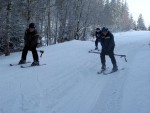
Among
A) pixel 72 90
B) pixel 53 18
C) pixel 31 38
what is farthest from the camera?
pixel 53 18

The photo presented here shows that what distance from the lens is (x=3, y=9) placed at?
80.2ft

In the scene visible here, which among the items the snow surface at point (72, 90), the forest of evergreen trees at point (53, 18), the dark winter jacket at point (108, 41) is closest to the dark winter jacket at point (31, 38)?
the snow surface at point (72, 90)

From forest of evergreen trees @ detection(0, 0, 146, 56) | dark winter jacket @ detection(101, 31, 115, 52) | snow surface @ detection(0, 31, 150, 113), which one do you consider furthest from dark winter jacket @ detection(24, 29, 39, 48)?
forest of evergreen trees @ detection(0, 0, 146, 56)

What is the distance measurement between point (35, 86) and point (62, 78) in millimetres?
1553

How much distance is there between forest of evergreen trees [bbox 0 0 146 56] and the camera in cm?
2375

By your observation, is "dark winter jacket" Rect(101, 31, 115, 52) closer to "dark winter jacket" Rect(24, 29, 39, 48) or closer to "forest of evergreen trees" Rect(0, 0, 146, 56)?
"dark winter jacket" Rect(24, 29, 39, 48)

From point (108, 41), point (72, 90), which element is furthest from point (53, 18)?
point (72, 90)

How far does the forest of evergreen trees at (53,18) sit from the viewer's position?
23.8m

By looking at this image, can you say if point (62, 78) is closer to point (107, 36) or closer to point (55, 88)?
point (55, 88)

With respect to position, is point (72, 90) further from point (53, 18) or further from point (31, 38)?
point (53, 18)

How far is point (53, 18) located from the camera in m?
57.6

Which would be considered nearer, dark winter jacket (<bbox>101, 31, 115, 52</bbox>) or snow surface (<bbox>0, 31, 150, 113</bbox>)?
snow surface (<bbox>0, 31, 150, 113</bbox>)

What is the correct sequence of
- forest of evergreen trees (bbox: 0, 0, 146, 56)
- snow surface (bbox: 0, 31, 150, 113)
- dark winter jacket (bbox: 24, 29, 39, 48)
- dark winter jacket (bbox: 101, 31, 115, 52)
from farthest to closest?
1. forest of evergreen trees (bbox: 0, 0, 146, 56)
2. dark winter jacket (bbox: 24, 29, 39, 48)
3. dark winter jacket (bbox: 101, 31, 115, 52)
4. snow surface (bbox: 0, 31, 150, 113)

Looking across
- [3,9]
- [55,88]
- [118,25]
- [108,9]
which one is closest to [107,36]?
[55,88]
